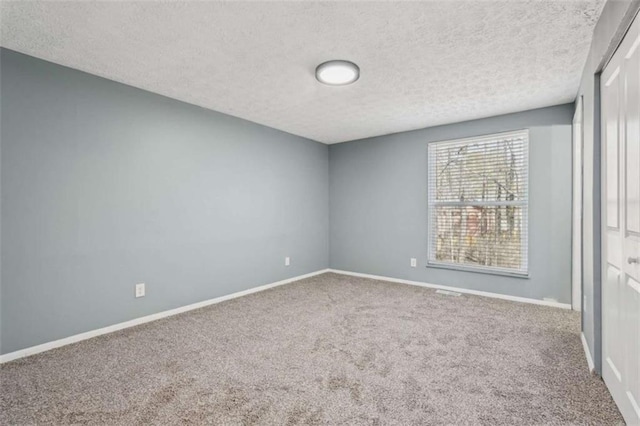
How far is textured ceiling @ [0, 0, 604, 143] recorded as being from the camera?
1.93 meters

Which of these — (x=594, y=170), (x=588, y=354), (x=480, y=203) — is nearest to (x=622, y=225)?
(x=594, y=170)

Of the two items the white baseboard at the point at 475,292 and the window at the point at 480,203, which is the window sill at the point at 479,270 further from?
the white baseboard at the point at 475,292

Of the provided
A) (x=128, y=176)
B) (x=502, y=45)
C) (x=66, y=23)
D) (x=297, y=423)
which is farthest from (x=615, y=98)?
(x=128, y=176)

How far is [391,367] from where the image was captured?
7.33ft

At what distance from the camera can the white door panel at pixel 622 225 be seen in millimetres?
1525

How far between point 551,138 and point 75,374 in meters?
5.01

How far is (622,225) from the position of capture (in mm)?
1704

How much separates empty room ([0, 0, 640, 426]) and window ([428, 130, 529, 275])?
0.03 m

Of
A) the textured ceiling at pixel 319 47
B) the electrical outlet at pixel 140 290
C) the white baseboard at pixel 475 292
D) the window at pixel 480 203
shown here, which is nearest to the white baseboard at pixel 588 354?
the white baseboard at pixel 475 292

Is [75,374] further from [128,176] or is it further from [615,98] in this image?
[615,98]

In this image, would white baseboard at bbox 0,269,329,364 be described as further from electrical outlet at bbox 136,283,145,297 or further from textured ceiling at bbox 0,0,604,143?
textured ceiling at bbox 0,0,604,143

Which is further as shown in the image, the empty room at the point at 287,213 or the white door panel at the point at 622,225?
the empty room at the point at 287,213

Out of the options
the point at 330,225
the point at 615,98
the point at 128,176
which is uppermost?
the point at 615,98

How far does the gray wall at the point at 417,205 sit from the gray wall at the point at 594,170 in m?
1.31
